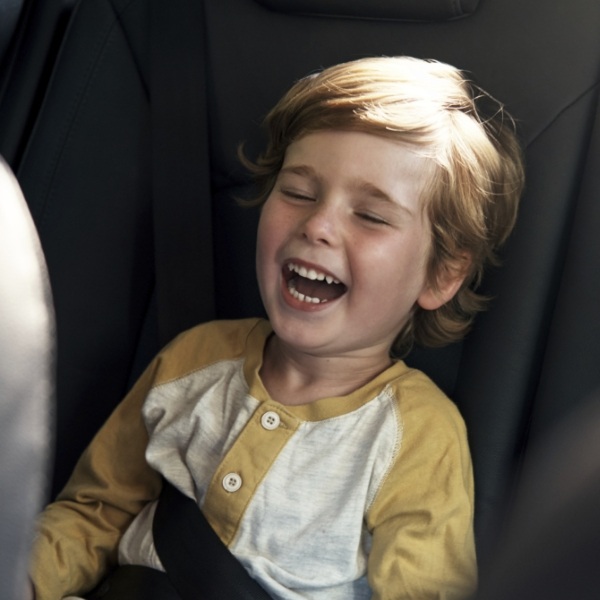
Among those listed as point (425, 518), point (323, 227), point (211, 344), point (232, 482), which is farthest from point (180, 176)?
point (425, 518)

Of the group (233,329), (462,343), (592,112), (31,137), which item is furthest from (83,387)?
(592,112)

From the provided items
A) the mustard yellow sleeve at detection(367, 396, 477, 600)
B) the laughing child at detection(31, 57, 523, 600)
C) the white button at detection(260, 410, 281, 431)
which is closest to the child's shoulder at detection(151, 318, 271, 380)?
the laughing child at detection(31, 57, 523, 600)

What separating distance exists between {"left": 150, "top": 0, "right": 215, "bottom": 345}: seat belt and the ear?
326 millimetres

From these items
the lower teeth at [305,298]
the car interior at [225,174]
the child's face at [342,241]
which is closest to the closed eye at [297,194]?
the child's face at [342,241]

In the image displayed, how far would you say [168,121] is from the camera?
1592 millimetres

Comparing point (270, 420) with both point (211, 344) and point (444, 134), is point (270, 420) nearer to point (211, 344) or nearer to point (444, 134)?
point (211, 344)

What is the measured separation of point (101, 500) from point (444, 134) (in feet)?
2.01

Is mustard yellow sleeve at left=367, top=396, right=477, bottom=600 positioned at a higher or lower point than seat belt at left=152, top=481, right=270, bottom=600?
higher

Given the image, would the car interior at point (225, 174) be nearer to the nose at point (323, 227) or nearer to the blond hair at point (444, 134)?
the blond hair at point (444, 134)

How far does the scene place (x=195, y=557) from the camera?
1322mm

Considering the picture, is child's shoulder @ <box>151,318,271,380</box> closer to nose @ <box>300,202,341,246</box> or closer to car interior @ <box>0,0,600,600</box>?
car interior @ <box>0,0,600,600</box>

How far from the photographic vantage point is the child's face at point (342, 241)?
51.9 inches

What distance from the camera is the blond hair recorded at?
1.35 meters

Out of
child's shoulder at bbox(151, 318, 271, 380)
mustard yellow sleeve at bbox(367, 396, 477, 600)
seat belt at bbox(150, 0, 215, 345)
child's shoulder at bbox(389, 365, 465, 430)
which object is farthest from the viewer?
seat belt at bbox(150, 0, 215, 345)
